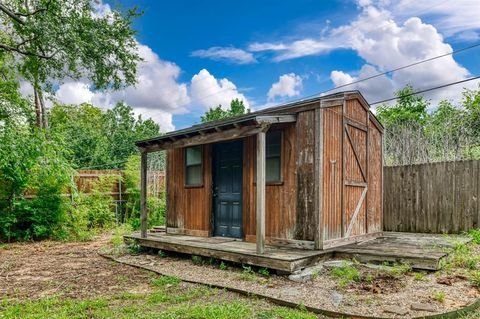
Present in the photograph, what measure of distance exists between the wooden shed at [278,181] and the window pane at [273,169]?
0.02m

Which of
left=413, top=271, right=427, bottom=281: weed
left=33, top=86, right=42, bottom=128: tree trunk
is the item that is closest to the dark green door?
left=413, top=271, right=427, bottom=281: weed

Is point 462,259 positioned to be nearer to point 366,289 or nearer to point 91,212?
point 366,289

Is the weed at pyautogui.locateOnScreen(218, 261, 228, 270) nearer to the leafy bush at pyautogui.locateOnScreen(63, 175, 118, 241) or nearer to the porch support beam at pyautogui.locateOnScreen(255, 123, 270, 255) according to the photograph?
the porch support beam at pyautogui.locateOnScreen(255, 123, 270, 255)

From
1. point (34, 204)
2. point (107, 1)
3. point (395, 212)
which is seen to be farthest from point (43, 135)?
point (395, 212)

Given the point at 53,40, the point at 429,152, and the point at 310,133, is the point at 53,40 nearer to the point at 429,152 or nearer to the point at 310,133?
the point at 310,133

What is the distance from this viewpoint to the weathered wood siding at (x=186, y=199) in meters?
8.18

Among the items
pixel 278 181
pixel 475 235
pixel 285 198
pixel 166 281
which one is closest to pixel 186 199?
pixel 278 181

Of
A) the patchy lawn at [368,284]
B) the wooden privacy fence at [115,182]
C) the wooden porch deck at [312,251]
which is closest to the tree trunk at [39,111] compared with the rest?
the wooden privacy fence at [115,182]

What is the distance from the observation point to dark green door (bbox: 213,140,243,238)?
25.0 ft

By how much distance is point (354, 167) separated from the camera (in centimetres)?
739

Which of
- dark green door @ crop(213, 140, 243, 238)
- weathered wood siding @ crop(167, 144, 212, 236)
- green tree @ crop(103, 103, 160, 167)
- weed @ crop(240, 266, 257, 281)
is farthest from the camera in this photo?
green tree @ crop(103, 103, 160, 167)

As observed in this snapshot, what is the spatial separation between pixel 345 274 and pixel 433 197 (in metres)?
4.83

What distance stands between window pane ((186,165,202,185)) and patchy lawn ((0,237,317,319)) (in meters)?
2.51

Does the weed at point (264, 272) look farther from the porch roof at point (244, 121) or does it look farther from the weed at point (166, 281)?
the porch roof at point (244, 121)
